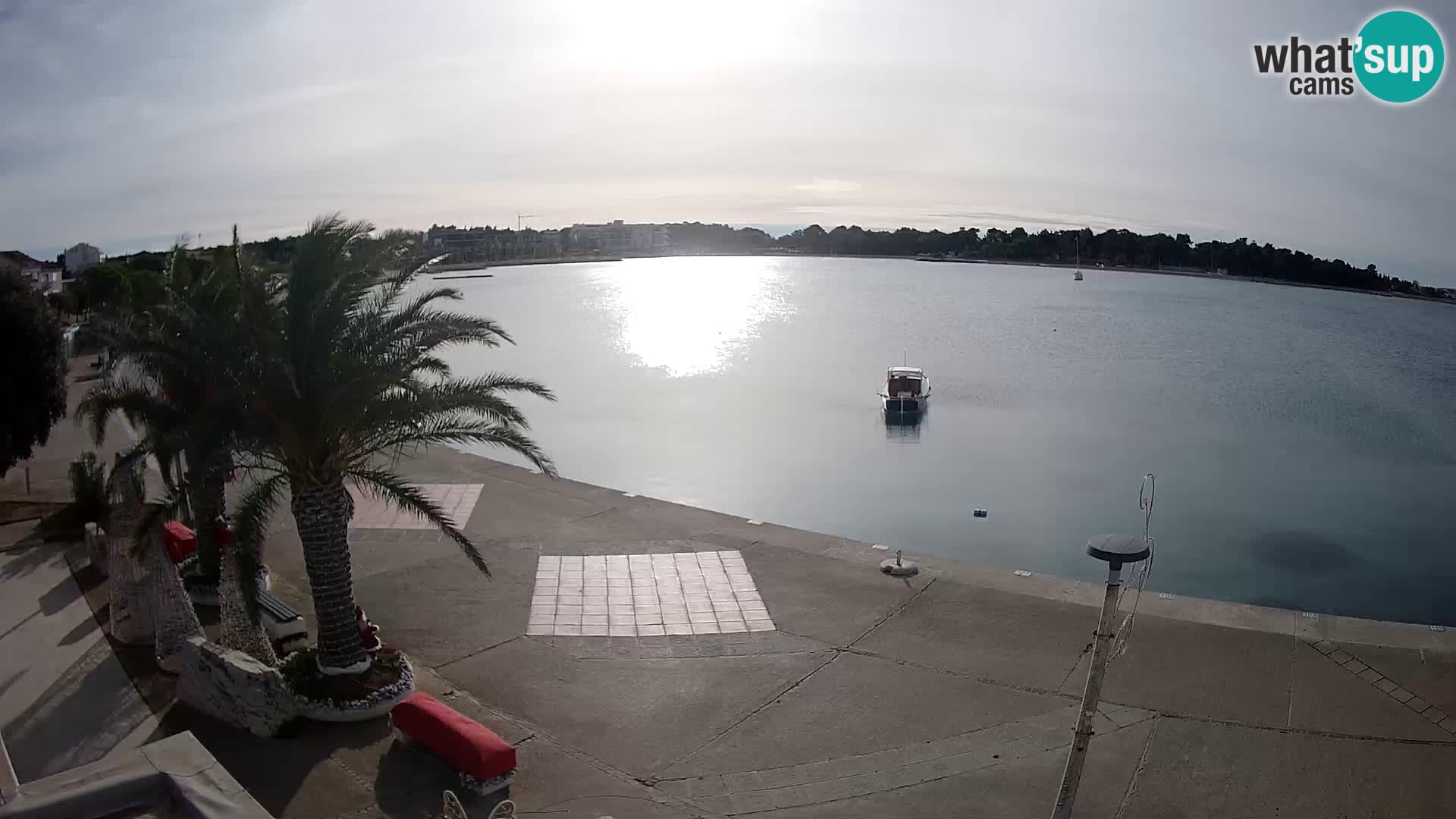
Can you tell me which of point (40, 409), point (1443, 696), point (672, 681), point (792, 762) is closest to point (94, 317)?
point (40, 409)

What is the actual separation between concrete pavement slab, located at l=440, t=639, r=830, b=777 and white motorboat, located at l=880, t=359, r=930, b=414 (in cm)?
2759

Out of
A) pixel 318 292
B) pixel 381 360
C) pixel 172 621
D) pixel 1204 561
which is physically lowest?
pixel 1204 561

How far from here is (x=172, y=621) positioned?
10.3 metres

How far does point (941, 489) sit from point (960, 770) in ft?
64.5

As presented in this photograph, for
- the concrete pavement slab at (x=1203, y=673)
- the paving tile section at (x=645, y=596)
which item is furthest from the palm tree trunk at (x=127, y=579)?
the concrete pavement slab at (x=1203, y=673)

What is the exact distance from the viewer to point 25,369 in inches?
637

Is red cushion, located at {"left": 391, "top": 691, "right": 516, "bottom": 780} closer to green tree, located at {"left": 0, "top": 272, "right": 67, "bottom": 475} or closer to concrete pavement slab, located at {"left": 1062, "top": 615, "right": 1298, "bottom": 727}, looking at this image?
concrete pavement slab, located at {"left": 1062, "top": 615, "right": 1298, "bottom": 727}

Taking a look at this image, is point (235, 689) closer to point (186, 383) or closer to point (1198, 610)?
point (186, 383)

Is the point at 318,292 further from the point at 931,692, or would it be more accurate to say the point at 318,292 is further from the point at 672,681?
the point at 931,692

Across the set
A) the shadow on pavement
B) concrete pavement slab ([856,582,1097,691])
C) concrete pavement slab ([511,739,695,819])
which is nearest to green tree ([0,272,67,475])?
the shadow on pavement

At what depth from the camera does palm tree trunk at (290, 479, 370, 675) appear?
390 inches

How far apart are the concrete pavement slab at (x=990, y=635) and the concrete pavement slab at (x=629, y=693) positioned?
1240 millimetres

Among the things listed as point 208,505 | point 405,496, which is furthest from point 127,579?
point 405,496

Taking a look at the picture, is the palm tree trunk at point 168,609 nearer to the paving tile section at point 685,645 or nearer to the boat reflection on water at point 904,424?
the paving tile section at point 685,645
